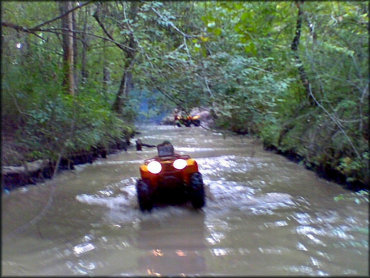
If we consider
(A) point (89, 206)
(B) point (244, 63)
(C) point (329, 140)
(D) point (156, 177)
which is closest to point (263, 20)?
(B) point (244, 63)

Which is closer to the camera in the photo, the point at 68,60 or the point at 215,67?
the point at 215,67

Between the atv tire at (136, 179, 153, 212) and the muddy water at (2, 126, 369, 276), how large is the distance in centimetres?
16

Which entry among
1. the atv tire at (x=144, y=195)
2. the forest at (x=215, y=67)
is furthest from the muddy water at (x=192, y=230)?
the forest at (x=215, y=67)

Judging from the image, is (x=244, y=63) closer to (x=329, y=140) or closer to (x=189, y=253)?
(x=329, y=140)

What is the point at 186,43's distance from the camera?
988cm

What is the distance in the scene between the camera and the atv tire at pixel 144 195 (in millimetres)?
8102

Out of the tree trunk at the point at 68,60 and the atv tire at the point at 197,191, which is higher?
the tree trunk at the point at 68,60

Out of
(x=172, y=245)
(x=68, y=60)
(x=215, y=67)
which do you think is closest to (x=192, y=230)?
(x=172, y=245)

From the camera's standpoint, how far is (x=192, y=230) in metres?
7.36

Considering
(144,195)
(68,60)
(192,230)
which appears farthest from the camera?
(68,60)

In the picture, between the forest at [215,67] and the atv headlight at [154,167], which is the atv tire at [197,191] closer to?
the atv headlight at [154,167]

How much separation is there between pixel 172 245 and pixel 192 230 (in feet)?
3.08

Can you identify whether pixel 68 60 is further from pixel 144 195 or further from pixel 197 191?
pixel 197 191

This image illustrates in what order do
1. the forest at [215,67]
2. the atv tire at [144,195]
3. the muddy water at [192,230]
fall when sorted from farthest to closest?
the forest at [215,67], the atv tire at [144,195], the muddy water at [192,230]
